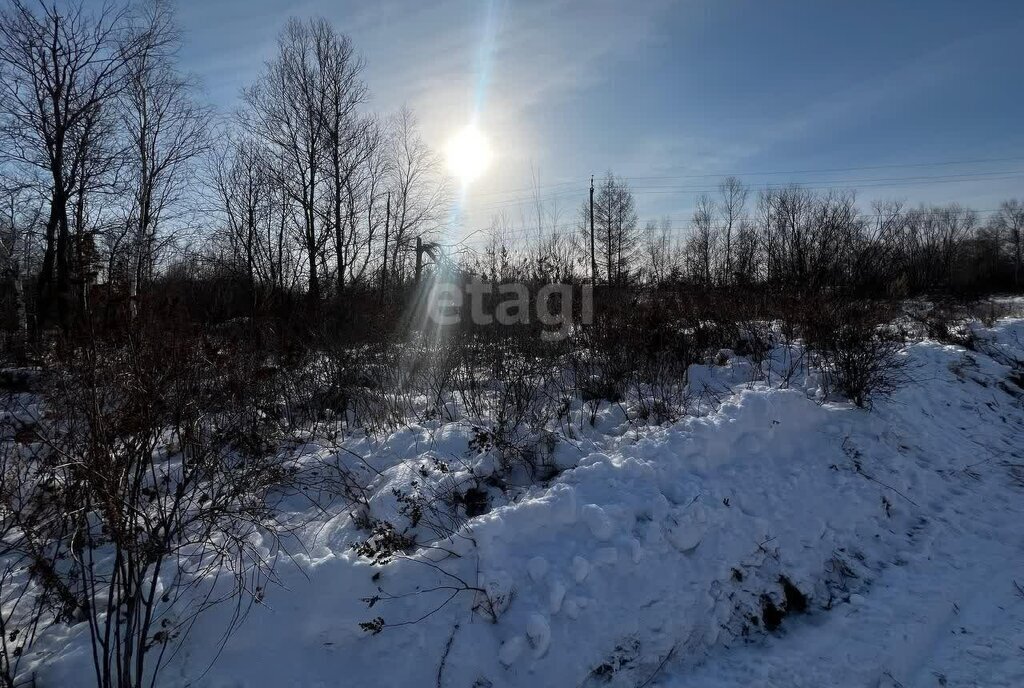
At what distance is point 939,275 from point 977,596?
1069 inches

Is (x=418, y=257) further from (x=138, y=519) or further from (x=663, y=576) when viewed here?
(x=663, y=576)

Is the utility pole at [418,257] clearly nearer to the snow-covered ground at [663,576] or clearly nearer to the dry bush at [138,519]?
the snow-covered ground at [663,576]

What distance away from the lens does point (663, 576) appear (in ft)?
10.3

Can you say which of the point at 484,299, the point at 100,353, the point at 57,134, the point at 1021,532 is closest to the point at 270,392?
the point at 100,353

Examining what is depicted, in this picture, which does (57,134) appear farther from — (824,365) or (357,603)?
(824,365)

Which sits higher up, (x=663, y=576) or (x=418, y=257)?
(x=418, y=257)

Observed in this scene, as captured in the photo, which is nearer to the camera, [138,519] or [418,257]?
[138,519]

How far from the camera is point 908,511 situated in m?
4.11

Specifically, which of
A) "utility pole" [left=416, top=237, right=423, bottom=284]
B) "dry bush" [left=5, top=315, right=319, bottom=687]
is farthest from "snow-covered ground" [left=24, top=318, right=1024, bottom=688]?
"utility pole" [left=416, top=237, right=423, bottom=284]

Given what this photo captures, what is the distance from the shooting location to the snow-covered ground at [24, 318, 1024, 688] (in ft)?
8.62

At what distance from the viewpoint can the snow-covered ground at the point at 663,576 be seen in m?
2.63

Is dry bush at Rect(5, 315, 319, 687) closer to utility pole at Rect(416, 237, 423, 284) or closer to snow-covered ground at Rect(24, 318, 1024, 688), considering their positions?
snow-covered ground at Rect(24, 318, 1024, 688)

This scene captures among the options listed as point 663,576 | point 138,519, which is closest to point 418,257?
point 138,519

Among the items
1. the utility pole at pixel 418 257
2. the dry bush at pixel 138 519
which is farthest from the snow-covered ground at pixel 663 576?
the utility pole at pixel 418 257
